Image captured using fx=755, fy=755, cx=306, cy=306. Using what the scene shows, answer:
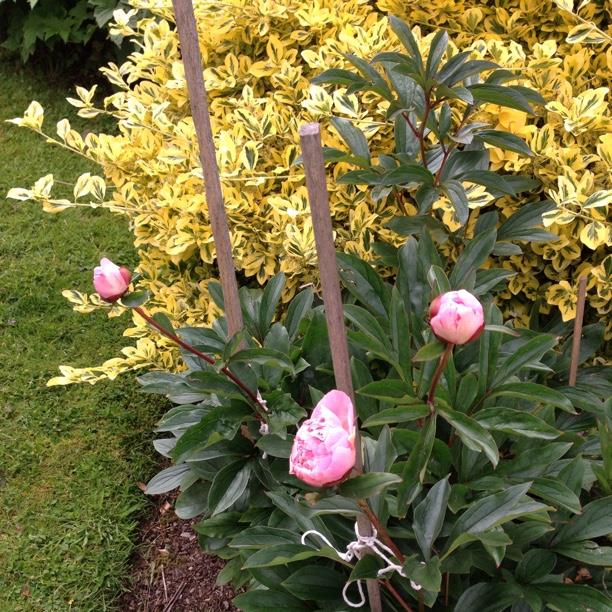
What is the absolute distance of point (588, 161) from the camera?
176cm

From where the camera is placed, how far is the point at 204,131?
4.03ft

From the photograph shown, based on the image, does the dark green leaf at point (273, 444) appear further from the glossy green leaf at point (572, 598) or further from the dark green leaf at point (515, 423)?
the glossy green leaf at point (572, 598)

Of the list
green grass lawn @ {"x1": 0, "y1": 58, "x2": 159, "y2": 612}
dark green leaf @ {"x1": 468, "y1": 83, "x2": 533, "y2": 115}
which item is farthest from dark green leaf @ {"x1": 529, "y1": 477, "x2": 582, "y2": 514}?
green grass lawn @ {"x1": 0, "y1": 58, "x2": 159, "y2": 612}

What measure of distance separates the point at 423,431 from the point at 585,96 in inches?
37.9

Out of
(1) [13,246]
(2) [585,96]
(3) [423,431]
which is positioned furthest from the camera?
(1) [13,246]

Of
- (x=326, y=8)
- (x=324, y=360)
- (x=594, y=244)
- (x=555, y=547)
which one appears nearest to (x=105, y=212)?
(x=326, y=8)

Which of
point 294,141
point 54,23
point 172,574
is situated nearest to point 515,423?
point 294,141

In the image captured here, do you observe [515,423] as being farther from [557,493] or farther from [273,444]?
[273,444]

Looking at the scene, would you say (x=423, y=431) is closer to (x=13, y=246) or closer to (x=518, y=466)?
(x=518, y=466)

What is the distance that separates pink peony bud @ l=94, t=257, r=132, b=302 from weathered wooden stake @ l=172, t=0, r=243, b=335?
6.8 inches

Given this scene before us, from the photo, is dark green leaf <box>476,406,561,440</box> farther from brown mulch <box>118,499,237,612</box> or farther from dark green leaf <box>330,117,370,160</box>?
brown mulch <box>118,499,237,612</box>

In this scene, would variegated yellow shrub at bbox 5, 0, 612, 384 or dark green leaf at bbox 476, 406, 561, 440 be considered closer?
dark green leaf at bbox 476, 406, 561, 440

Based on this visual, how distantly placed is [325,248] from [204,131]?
329 mm

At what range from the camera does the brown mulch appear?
2.22 meters
